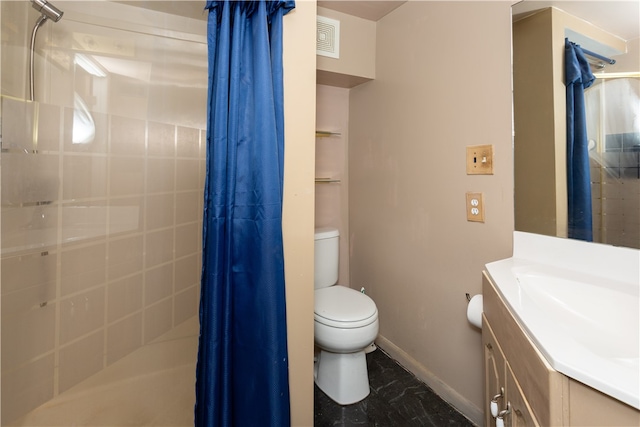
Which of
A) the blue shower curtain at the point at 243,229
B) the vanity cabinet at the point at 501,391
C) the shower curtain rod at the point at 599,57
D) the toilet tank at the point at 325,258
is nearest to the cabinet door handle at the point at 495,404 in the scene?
the vanity cabinet at the point at 501,391

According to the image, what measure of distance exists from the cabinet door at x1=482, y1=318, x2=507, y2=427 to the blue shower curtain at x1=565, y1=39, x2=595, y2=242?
1.66ft

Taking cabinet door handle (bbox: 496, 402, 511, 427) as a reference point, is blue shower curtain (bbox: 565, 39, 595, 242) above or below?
above

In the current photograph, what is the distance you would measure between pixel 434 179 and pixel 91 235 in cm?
168

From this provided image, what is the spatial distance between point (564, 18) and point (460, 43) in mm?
462

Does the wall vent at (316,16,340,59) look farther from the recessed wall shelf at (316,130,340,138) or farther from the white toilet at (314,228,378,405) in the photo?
the white toilet at (314,228,378,405)

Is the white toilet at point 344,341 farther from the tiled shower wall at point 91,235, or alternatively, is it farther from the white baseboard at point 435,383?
the tiled shower wall at point 91,235

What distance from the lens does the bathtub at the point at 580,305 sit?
54cm

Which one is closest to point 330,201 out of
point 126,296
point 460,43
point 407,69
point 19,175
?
point 407,69

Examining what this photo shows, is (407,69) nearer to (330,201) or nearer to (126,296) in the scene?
(330,201)

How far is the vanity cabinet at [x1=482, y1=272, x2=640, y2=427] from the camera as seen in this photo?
0.52 m

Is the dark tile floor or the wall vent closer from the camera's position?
the dark tile floor

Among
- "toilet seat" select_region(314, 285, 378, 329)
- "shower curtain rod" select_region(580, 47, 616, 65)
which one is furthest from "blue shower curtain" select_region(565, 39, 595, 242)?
"toilet seat" select_region(314, 285, 378, 329)

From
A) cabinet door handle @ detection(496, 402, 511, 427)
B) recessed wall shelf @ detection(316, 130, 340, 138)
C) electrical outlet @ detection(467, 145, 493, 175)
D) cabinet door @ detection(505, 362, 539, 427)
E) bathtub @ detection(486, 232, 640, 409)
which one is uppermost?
recessed wall shelf @ detection(316, 130, 340, 138)

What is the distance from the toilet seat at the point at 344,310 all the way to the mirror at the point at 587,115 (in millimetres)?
862
